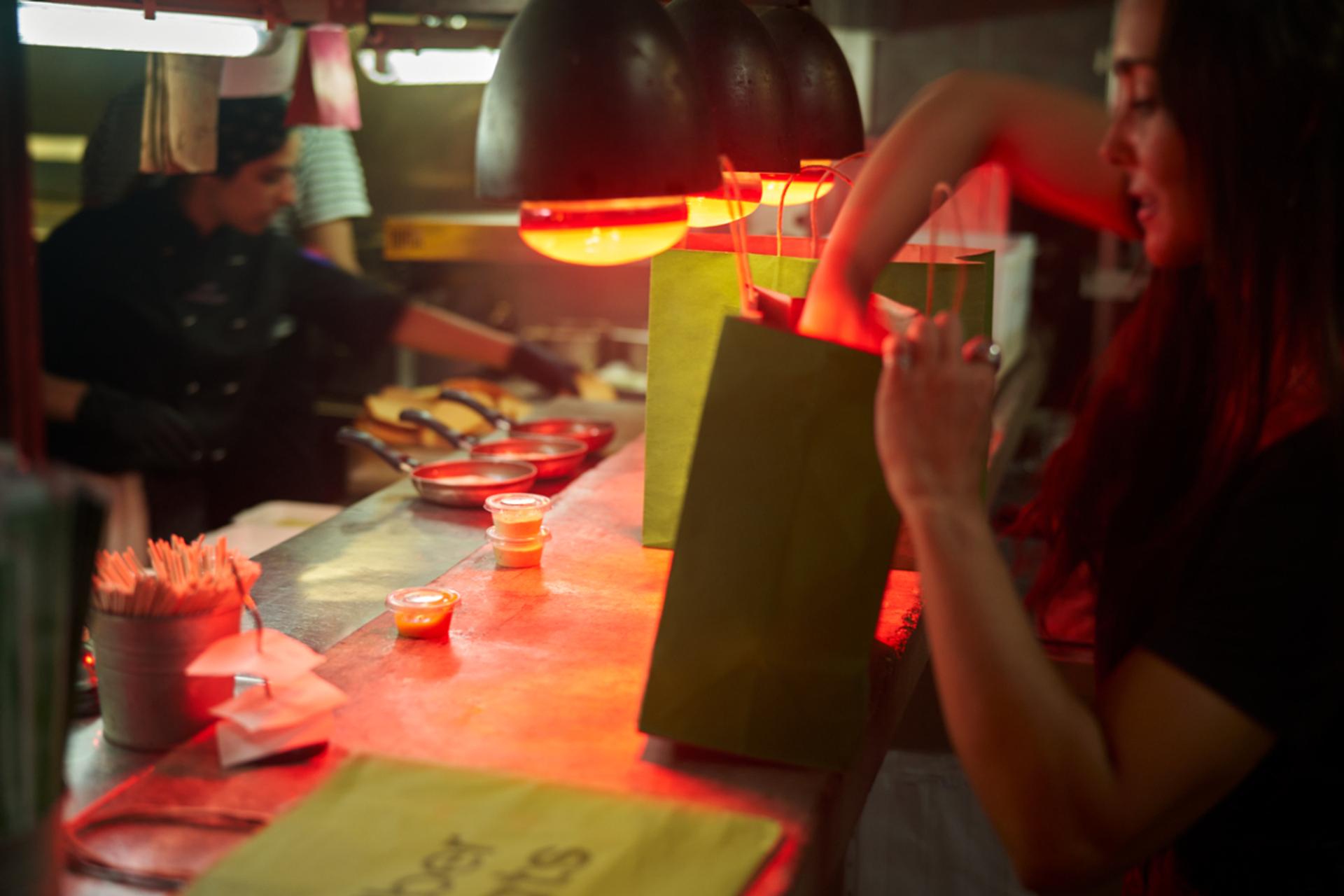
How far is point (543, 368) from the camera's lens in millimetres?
3936

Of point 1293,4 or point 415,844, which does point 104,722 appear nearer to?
point 415,844

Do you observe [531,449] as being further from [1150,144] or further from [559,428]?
[1150,144]

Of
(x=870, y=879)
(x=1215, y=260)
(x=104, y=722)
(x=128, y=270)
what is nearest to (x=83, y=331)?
(x=128, y=270)

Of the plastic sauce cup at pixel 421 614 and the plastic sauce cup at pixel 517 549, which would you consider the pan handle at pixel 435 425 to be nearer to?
the plastic sauce cup at pixel 517 549

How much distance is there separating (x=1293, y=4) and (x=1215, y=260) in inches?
8.9

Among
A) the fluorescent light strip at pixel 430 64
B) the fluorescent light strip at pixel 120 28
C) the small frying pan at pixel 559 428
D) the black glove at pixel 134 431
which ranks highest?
the fluorescent light strip at pixel 430 64

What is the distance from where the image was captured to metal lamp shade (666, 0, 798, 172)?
160cm

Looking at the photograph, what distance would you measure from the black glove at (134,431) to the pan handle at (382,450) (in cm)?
74

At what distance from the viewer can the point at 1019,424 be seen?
12.0ft

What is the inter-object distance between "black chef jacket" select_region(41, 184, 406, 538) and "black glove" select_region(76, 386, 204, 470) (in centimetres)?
4

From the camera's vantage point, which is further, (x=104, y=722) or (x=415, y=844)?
(x=104, y=722)

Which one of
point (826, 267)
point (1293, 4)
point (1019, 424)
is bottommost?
point (1019, 424)

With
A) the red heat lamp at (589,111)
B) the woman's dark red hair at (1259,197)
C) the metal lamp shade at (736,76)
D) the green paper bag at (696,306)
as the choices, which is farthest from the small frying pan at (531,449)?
the woman's dark red hair at (1259,197)

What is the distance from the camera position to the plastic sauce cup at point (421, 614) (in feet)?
5.12
